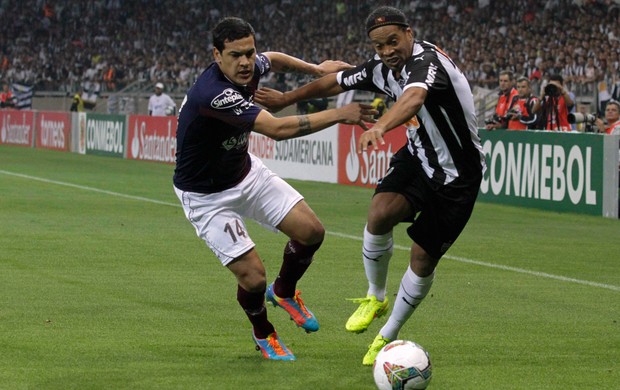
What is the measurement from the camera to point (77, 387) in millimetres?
6430

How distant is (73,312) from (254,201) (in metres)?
2.03

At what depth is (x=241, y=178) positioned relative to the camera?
7.66 metres

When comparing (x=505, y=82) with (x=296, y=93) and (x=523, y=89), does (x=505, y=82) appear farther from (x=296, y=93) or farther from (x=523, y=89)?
(x=296, y=93)

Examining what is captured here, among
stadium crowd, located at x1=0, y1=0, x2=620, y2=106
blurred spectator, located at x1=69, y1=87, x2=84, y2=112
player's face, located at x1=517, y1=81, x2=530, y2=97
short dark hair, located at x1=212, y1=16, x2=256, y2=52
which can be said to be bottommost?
short dark hair, located at x1=212, y1=16, x2=256, y2=52

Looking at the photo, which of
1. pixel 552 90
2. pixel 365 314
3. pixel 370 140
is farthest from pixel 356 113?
pixel 552 90

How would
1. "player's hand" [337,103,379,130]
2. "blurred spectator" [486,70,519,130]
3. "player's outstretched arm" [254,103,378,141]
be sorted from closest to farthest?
"player's hand" [337,103,379,130] < "player's outstretched arm" [254,103,378,141] < "blurred spectator" [486,70,519,130]

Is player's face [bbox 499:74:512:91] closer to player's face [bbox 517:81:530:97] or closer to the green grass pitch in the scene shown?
player's face [bbox 517:81:530:97]

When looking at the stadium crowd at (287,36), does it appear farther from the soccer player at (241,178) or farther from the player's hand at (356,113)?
the player's hand at (356,113)

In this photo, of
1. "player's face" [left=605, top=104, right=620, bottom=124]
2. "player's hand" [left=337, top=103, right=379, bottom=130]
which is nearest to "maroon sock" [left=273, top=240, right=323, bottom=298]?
"player's hand" [left=337, top=103, right=379, bottom=130]

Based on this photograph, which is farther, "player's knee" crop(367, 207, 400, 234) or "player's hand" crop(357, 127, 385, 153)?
"player's knee" crop(367, 207, 400, 234)

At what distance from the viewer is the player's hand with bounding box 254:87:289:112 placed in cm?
772

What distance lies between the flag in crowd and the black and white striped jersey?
4263 cm

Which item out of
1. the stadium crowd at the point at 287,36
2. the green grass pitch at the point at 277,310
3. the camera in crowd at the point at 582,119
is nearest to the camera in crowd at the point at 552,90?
the camera in crowd at the point at 582,119

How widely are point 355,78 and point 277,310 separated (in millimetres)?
2317
